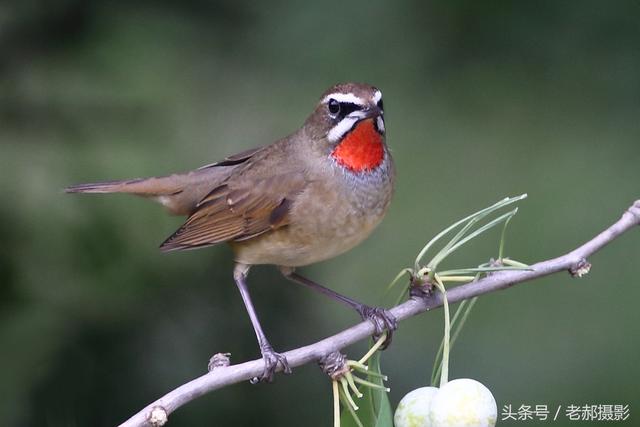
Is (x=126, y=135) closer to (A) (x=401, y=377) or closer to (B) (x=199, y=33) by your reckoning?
(B) (x=199, y=33)

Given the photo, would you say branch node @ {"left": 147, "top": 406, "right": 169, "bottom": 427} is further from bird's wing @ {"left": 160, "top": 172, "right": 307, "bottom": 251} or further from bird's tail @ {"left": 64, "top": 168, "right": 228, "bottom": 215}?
bird's tail @ {"left": 64, "top": 168, "right": 228, "bottom": 215}

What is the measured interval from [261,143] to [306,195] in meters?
0.84

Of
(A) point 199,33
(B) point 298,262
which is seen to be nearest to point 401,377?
(B) point 298,262

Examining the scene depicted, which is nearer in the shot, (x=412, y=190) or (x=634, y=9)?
(x=634, y=9)

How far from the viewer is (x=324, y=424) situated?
3.88 meters

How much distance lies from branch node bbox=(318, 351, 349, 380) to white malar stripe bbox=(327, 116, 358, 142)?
3.46 ft

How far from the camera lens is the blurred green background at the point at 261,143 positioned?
146 inches

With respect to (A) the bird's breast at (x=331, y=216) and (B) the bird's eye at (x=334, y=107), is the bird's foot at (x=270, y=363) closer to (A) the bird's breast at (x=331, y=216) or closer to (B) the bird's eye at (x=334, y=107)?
(A) the bird's breast at (x=331, y=216)

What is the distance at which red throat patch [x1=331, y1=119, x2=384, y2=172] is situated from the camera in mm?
3703

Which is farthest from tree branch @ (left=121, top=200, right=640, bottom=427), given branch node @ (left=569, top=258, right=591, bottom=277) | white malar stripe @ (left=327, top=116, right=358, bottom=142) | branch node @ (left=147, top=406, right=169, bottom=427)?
white malar stripe @ (left=327, top=116, right=358, bottom=142)

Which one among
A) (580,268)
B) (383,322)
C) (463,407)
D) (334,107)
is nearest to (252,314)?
(383,322)

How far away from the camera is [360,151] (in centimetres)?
372

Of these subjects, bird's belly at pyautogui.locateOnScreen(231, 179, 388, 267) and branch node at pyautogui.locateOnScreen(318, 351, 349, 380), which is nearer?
branch node at pyautogui.locateOnScreen(318, 351, 349, 380)

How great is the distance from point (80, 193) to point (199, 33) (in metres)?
0.73
